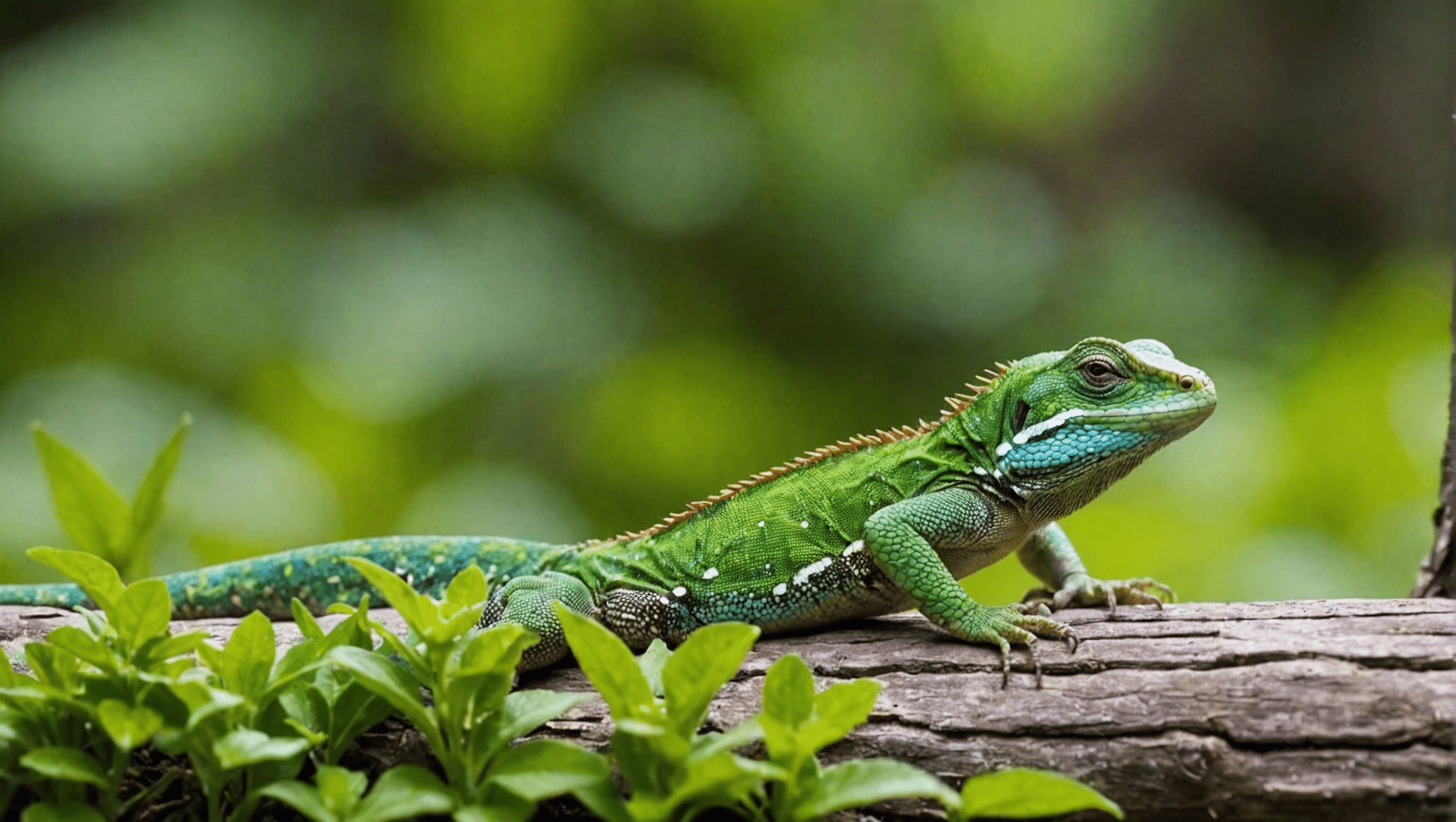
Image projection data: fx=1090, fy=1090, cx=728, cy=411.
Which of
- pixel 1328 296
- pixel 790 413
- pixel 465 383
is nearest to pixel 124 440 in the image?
pixel 465 383

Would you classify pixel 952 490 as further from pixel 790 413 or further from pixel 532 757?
pixel 790 413

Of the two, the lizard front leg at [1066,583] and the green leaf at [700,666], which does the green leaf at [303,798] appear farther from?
the lizard front leg at [1066,583]

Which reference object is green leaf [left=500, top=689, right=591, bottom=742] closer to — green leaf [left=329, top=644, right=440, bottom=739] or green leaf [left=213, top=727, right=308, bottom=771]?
green leaf [left=329, top=644, right=440, bottom=739]

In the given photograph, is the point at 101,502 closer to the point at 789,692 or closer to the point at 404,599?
the point at 404,599

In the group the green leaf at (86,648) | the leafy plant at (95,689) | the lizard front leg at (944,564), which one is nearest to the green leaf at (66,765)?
the leafy plant at (95,689)

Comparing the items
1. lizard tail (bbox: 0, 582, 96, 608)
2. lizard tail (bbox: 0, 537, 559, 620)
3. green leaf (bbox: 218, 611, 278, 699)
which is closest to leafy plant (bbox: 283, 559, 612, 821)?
green leaf (bbox: 218, 611, 278, 699)
